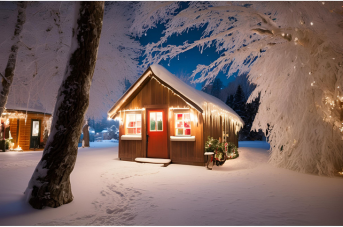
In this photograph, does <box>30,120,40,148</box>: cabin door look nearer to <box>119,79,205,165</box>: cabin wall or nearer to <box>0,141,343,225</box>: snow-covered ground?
<box>119,79,205,165</box>: cabin wall

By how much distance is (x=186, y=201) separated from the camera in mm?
4270

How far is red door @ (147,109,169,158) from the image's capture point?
9484mm

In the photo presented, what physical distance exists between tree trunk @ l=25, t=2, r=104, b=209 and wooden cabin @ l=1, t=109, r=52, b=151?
12.9 meters

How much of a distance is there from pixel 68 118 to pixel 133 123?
660 centimetres

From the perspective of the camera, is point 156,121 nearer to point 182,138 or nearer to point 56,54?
point 182,138

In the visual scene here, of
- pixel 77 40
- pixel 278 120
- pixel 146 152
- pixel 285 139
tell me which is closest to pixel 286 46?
pixel 278 120

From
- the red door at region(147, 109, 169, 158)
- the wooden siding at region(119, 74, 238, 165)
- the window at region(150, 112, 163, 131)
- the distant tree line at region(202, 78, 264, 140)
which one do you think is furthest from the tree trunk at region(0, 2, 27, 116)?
the distant tree line at region(202, 78, 264, 140)

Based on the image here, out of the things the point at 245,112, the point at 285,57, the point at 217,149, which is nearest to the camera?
the point at 285,57

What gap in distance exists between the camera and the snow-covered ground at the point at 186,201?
334 centimetres

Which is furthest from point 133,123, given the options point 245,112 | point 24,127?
point 245,112

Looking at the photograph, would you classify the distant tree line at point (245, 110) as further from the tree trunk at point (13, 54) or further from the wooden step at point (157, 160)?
the tree trunk at point (13, 54)

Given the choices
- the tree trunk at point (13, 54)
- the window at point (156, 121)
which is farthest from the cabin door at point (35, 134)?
the window at point (156, 121)

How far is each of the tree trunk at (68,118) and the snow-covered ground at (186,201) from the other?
396 mm

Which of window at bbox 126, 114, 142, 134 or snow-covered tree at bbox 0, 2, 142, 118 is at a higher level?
snow-covered tree at bbox 0, 2, 142, 118
